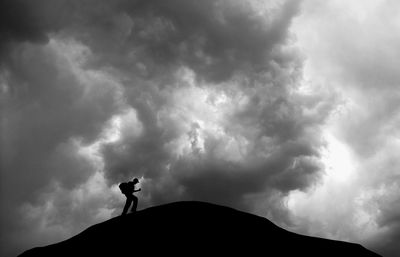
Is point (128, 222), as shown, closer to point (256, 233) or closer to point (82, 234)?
point (82, 234)

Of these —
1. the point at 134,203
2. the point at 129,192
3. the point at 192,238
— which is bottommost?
the point at 192,238

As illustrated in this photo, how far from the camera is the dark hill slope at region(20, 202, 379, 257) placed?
15695mm

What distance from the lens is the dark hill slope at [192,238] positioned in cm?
1570

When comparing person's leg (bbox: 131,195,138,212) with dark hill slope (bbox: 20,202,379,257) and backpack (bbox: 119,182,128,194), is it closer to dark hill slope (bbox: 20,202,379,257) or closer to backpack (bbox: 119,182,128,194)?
backpack (bbox: 119,182,128,194)

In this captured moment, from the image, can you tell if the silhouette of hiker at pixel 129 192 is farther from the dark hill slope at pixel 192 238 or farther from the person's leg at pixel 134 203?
the dark hill slope at pixel 192 238

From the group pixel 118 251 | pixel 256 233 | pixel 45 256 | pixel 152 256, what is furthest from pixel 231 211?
pixel 45 256

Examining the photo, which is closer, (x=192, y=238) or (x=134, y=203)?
(x=192, y=238)

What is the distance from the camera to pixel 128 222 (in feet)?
58.3

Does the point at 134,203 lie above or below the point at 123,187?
below

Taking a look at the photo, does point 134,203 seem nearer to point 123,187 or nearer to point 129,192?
point 129,192

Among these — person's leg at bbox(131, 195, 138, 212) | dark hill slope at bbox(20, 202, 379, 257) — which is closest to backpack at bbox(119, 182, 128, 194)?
person's leg at bbox(131, 195, 138, 212)

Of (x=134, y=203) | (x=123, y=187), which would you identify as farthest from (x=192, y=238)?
(x=123, y=187)

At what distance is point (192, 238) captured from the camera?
1617 centimetres

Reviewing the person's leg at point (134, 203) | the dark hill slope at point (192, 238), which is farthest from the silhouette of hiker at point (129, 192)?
the dark hill slope at point (192, 238)
